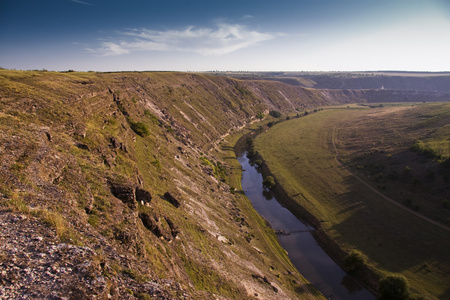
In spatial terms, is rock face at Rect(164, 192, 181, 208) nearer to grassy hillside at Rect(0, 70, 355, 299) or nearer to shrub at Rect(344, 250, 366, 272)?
grassy hillside at Rect(0, 70, 355, 299)

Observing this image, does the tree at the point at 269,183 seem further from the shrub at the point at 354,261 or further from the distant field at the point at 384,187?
the shrub at the point at 354,261

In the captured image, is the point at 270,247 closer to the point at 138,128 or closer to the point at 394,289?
the point at 394,289

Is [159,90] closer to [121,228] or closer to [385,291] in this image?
[121,228]

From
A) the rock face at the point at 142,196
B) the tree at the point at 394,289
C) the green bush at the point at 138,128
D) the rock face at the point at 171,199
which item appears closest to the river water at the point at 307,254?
the tree at the point at 394,289

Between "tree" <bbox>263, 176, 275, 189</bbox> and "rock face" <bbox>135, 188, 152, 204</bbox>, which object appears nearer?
"rock face" <bbox>135, 188, 152, 204</bbox>

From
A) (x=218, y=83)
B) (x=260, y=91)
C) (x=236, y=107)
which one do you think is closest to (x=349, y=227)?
(x=236, y=107)

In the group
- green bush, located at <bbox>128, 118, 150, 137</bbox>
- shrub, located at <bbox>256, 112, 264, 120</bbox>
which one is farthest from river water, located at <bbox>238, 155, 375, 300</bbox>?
shrub, located at <bbox>256, 112, 264, 120</bbox>
